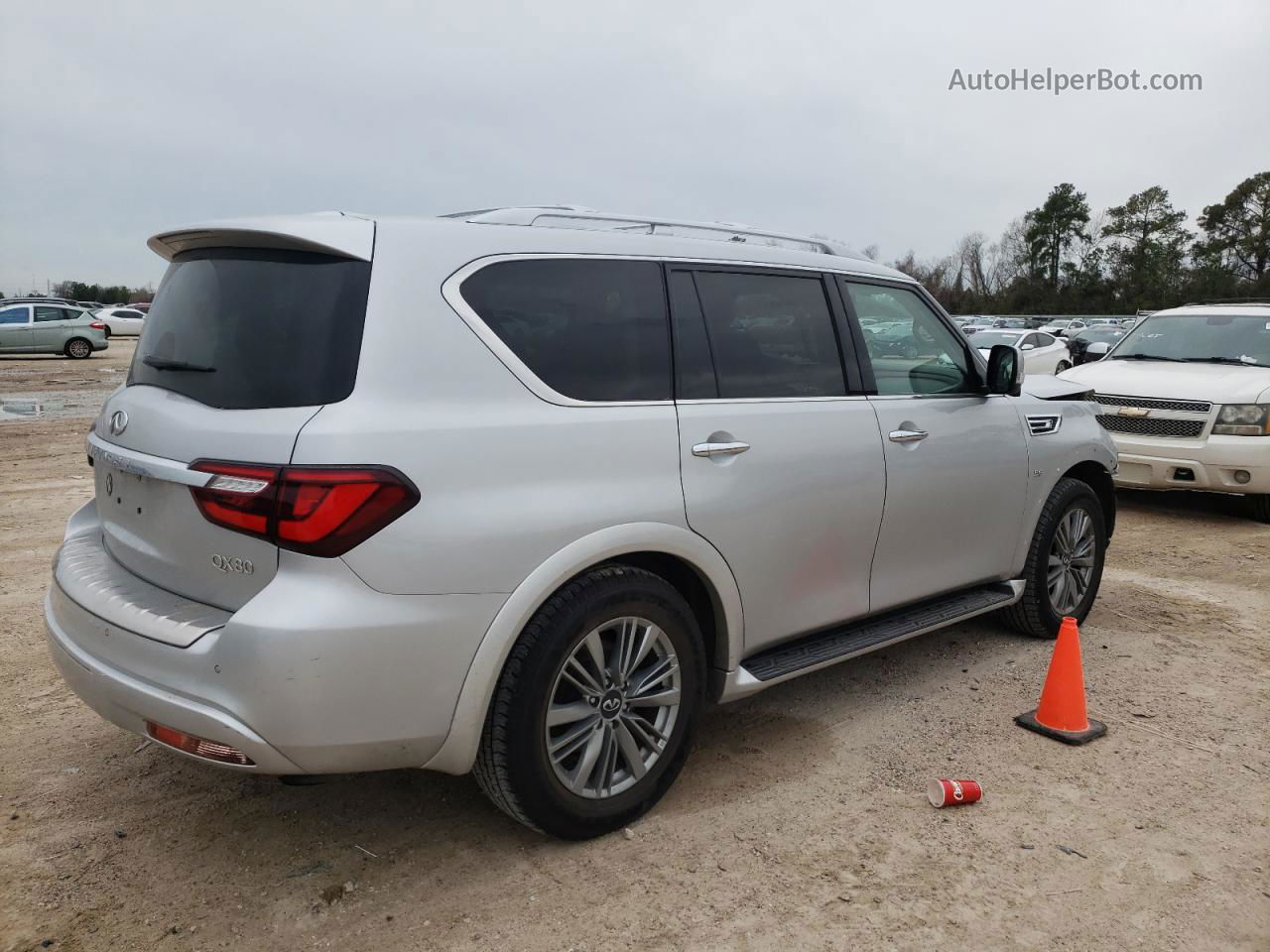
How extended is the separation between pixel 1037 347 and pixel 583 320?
21902 mm

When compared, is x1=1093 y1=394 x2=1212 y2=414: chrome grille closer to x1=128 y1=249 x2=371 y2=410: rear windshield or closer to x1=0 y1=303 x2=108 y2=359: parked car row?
x1=128 y1=249 x2=371 y2=410: rear windshield

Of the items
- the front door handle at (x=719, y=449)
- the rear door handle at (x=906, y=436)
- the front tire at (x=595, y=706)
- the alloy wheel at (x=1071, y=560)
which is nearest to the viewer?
the front tire at (x=595, y=706)

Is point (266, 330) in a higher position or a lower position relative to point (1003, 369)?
higher

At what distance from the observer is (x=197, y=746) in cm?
267

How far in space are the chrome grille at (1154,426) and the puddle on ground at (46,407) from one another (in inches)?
536

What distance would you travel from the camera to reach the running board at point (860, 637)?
354 centimetres

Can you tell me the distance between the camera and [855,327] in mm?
4082

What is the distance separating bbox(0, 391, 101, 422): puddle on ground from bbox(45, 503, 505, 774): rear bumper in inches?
536

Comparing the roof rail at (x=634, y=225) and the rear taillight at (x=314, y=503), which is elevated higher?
the roof rail at (x=634, y=225)

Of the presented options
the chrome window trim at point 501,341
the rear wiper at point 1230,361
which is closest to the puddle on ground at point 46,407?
the chrome window trim at point 501,341

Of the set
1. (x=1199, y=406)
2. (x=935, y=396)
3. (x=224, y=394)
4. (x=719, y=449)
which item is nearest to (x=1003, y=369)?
(x=935, y=396)

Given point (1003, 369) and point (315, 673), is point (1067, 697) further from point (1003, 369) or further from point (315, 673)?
point (315, 673)

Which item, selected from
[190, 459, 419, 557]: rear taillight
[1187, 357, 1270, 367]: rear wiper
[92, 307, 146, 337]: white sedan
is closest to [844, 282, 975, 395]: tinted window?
[190, 459, 419, 557]: rear taillight

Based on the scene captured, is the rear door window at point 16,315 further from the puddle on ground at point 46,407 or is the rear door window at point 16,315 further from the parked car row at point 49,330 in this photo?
the puddle on ground at point 46,407
